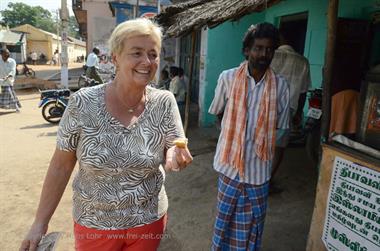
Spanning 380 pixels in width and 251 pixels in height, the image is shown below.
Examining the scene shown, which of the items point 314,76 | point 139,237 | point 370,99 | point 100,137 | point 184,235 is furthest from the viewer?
point 314,76

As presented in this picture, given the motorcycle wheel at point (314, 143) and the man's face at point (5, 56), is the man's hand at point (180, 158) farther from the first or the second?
the man's face at point (5, 56)

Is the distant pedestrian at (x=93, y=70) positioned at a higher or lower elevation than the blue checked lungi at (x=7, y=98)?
higher

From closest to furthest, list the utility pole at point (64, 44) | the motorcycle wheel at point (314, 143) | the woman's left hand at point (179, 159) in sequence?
the woman's left hand at point (179, 159) < the motorcycle wheel at point (314, 143) < the utility pole at point (64, 44)

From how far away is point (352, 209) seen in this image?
2.02 m

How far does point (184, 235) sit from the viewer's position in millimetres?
3264

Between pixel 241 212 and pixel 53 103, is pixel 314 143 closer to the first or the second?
pixel 241 212

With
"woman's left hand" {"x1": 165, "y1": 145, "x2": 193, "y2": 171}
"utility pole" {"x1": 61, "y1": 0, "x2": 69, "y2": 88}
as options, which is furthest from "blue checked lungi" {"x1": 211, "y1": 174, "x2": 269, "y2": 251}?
"utility pole" {"x1": 61, "y1": 0, "x2": 69, "y2": 88}

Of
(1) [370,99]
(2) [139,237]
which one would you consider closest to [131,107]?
(2) [139,237]

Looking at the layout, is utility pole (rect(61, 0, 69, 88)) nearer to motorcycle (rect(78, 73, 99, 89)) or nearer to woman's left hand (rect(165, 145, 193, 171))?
motorcycle (rect(78, 73, 99, 89))

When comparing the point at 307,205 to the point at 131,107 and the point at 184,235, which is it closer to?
the point at 184,235

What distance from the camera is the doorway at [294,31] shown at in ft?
21.7

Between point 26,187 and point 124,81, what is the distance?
353 centimetres

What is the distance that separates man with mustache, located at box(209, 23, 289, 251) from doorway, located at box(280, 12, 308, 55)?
4683 millimetres

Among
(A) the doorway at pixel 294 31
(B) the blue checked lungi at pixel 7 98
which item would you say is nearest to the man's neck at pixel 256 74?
(A) the doorway at pixel 294 31
